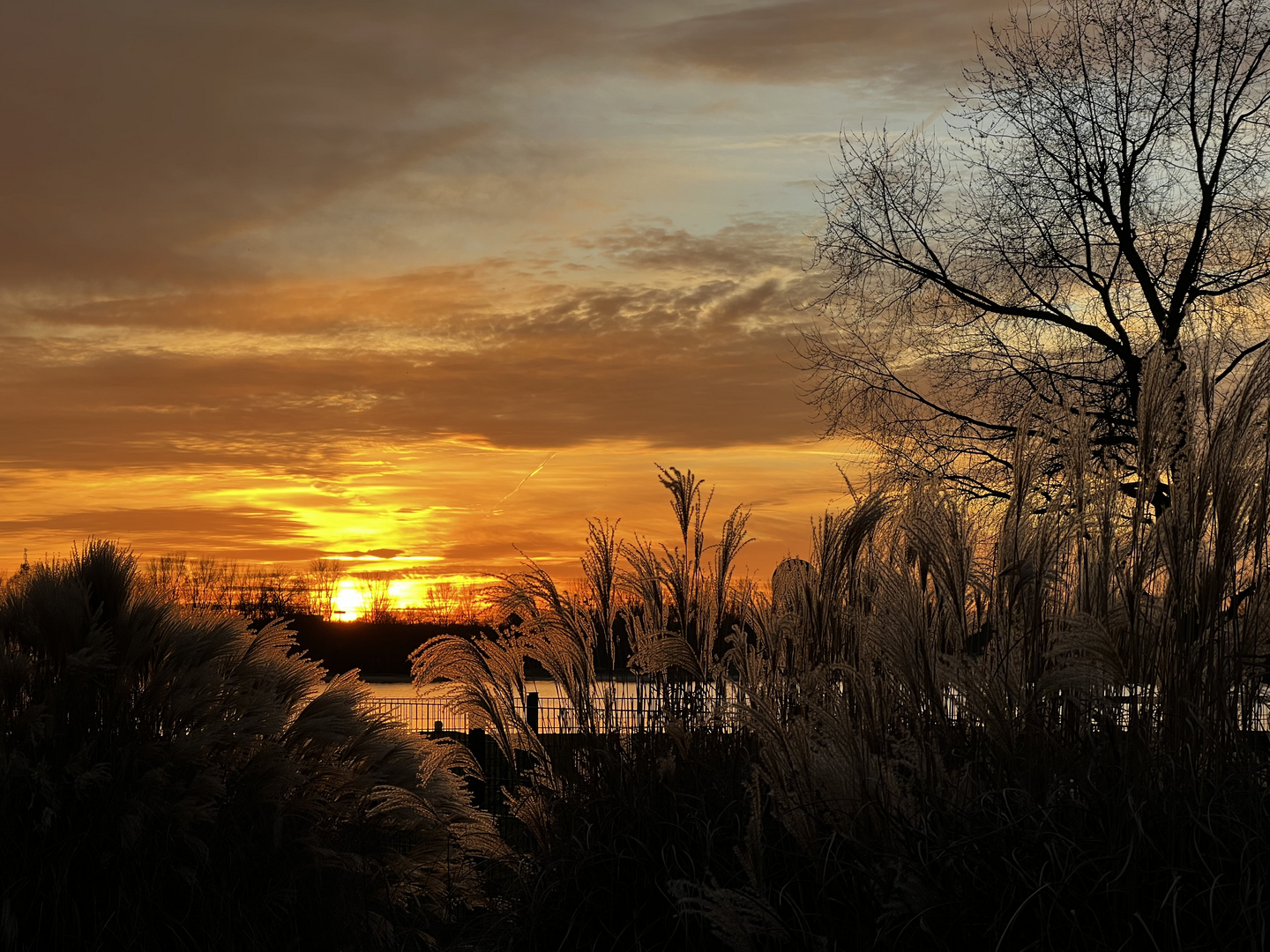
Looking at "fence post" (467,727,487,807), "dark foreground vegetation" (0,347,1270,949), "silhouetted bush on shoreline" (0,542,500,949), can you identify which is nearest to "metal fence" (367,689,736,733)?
"dark foreground vegetation" (0,347,1270,949)

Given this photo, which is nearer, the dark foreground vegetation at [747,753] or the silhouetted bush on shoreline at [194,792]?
the dark foreground vegetation at [747,753]

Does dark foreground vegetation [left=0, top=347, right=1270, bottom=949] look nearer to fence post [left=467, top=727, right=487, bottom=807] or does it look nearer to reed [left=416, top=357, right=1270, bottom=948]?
reed [left=416, top=357, right=1270, bottom=948]

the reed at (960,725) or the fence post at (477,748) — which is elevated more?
the reed at (960,725)

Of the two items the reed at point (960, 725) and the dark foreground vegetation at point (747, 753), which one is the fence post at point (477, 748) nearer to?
the dark foreground vegetation at point (747, 753)

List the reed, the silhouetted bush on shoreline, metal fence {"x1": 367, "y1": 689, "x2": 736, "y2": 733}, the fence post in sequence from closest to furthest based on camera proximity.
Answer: the reed, the silhouetted bush on shoreline, metal fence {"x1": 367, "y1": 689, "x2": 736, "y2": 733}, the fence post

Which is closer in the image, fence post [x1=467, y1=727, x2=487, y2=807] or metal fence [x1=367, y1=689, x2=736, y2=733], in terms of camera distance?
metal fence [x1=367, y1=689, x2=736, y2=733]

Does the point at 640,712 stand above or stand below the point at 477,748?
above

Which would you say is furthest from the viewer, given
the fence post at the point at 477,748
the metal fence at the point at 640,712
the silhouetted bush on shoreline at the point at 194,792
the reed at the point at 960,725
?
the fence post at the point at 477,748

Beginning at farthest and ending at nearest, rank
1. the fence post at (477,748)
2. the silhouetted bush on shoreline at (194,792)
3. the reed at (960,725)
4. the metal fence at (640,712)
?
the fence post at (477,748) → the metal fence at (640,712) → the silhouetted bush on shoreline at (194,792) → the reed at (960,725)

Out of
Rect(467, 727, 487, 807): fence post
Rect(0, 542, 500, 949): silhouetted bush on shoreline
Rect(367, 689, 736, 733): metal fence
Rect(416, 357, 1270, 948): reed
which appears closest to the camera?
Rect(416, 357, 1270, 948): reed

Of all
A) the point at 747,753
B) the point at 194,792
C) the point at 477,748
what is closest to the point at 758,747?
the point at 747,753

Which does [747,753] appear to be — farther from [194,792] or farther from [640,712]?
[194,792]

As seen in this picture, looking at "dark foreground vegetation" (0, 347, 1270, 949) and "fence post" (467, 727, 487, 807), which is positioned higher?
"dark foreground vegetation" (0, 347, 1270, 949)

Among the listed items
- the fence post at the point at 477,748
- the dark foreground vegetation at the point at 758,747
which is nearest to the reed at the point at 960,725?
the dark foreground vegetation at the point at 758,747
